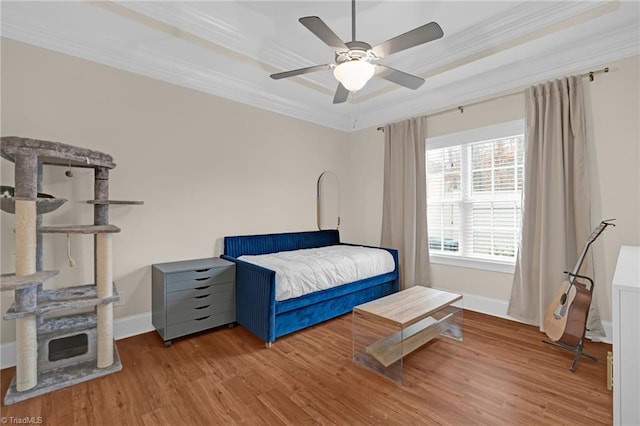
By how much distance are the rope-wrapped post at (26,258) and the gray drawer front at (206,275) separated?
0.86m

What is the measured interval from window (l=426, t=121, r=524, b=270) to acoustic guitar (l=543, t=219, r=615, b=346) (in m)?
0.78

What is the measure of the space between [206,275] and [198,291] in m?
0.16

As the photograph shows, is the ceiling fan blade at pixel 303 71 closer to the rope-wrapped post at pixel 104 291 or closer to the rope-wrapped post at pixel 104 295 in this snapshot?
the rope-wrapped post at pixel 104 291

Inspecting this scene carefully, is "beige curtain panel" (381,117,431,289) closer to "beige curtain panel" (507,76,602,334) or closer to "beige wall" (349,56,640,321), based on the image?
"beige curtain panel" (507,76,602,334)

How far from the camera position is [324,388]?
1.93 metres

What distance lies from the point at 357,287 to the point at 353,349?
0.92 m

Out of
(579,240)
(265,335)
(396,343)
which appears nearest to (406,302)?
(396,343)

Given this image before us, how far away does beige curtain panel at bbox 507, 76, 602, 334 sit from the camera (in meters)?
2.61

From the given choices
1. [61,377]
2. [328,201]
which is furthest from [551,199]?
[61,377]

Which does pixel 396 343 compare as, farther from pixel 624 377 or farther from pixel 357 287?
pixel 624 377

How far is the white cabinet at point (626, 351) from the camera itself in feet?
4.05

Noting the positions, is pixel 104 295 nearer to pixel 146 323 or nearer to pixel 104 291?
pixel 104 291

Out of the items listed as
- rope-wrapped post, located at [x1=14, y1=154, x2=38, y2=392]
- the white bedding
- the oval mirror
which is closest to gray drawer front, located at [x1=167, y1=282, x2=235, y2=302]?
the white bedding

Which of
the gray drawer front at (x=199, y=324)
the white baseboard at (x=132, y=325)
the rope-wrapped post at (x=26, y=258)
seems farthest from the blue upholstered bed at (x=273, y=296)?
the rope-wrapped post at (x=26, y=258)
